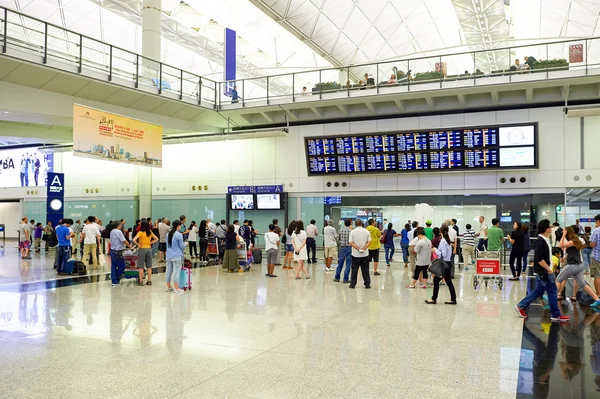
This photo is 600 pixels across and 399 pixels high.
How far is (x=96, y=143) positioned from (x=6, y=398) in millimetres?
11894

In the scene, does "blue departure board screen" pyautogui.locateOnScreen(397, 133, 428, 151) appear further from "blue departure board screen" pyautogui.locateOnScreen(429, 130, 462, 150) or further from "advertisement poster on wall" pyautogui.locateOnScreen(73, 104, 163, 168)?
"advertisement poster on wall" pyautogui.locateOnScreen(73, 104, 163, 168)

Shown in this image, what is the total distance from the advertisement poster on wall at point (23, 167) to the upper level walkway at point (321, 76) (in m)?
14.3

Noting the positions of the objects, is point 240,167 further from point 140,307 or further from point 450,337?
point 450,337

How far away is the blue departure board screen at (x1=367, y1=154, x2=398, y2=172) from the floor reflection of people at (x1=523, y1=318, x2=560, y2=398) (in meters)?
11.8

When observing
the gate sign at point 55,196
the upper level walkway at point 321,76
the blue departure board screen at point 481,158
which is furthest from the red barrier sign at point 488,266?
the gate sign at point 55,196

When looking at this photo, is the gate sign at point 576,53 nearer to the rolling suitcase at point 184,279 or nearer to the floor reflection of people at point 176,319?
the rolling suitcase at point 184,279

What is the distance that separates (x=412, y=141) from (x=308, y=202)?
217 inches

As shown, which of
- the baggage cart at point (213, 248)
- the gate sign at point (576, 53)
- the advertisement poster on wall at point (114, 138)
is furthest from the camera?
the baggage cart at point (213, 248)

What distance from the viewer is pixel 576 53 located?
15969mm

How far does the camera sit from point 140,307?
30.0 ft

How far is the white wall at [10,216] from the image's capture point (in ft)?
118

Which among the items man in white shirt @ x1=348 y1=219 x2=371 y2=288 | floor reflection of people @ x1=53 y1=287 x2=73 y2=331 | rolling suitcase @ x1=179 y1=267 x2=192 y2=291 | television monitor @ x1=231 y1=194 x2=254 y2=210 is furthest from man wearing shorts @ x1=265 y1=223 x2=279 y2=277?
television monitor @ x1=231 y1=194 x2=254 y2=210

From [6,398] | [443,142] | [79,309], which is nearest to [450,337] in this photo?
[6,398]

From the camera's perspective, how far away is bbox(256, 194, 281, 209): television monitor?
21.9 m
